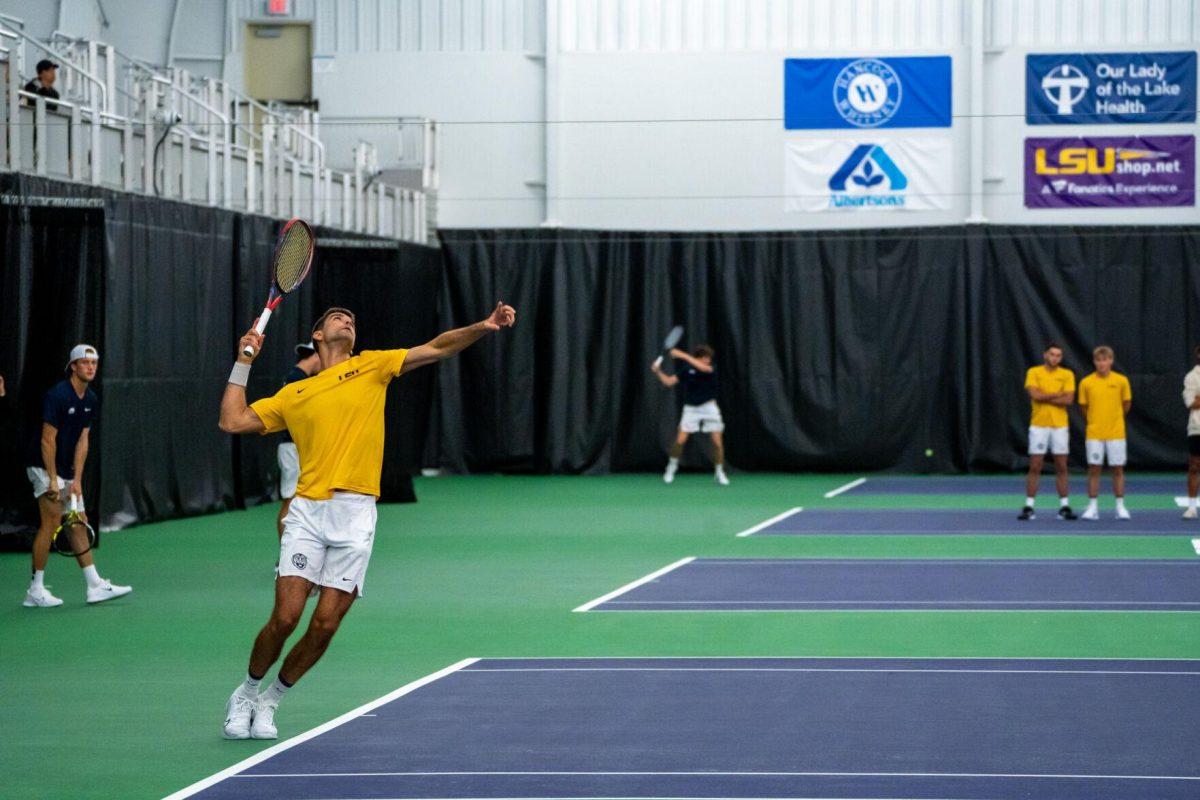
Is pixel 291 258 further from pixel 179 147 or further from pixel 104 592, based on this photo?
pixel 179 147

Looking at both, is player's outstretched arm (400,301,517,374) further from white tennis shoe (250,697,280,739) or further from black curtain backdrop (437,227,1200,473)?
black curtain backdrop (437,227,1200,473)

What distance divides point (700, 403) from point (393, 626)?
1445 cm

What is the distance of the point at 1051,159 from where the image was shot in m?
28.6

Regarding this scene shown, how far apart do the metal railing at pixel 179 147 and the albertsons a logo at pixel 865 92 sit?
20.5ft

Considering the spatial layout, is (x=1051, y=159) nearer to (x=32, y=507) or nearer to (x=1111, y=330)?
(x=1111, y=330)

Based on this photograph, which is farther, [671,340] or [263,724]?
[671,340]

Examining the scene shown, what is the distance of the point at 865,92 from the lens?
94.5ft

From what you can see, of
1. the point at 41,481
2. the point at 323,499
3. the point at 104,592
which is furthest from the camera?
the point at 104,592

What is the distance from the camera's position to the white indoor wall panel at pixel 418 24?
2928 cm

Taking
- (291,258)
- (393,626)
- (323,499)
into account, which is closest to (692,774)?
(323,499)

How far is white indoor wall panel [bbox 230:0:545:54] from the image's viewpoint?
29.3 meters

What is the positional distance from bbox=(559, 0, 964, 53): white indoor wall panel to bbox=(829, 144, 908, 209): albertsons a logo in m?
1.64

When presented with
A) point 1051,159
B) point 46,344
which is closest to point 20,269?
point 46,344

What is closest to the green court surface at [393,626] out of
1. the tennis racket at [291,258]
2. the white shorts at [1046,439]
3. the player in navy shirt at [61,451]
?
the player in navy shirt at [61,451]
